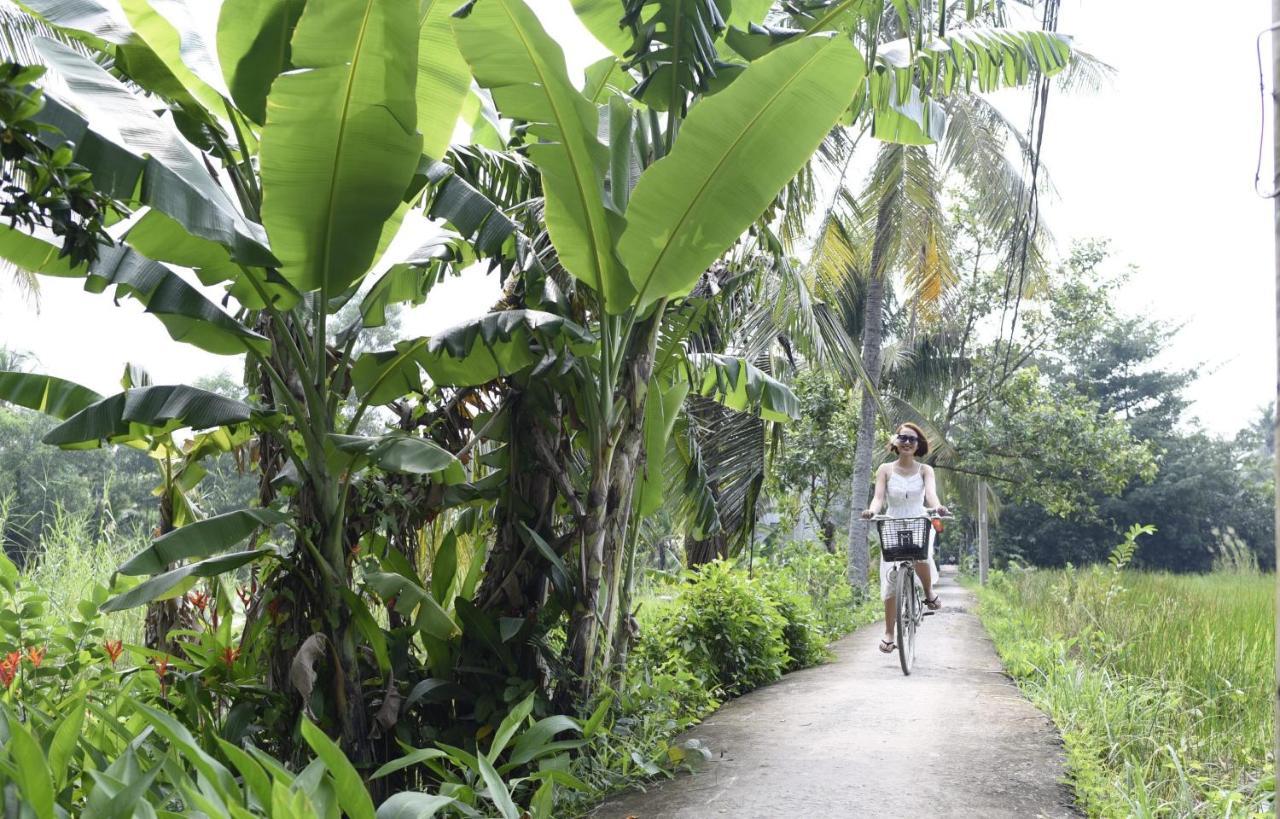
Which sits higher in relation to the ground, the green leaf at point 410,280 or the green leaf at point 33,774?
the green leaf at point 410,280

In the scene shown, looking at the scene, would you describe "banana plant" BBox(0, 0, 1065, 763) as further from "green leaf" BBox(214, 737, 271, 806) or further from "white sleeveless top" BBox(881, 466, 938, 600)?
"white sleeveless top" BBox(881, 466, 938, 600)

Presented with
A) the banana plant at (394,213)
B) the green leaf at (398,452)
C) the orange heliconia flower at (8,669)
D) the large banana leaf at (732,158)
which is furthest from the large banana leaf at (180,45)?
the orange heliconia flower at (8,669)

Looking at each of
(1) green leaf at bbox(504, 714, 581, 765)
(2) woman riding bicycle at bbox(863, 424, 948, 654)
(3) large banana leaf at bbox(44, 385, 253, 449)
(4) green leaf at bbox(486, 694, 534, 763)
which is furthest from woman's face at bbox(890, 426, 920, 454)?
(3) large banana leaf at bbox(44, 385, 253, 449)

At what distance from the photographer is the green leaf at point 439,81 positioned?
5277 millimetres

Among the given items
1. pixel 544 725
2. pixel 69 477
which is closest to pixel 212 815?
pixel 544 725

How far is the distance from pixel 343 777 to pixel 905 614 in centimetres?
545

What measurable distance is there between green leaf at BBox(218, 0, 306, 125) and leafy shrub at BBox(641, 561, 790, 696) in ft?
15.0

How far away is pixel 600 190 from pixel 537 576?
211 cm

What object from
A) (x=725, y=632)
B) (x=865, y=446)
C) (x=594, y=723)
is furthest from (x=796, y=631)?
(x=865, y=446)

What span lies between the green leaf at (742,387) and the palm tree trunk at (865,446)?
933cm

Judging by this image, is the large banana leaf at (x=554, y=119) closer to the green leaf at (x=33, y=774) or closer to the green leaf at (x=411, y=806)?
the green leaf at (x=411, y=806)

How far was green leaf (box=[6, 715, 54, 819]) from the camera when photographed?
2.72m

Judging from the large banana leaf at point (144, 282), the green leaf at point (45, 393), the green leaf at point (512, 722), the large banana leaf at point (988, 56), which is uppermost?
the large banana leaf at point (988, 56)

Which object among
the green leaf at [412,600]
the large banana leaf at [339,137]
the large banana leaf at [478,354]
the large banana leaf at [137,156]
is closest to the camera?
the large banana leaf at [137,156]
